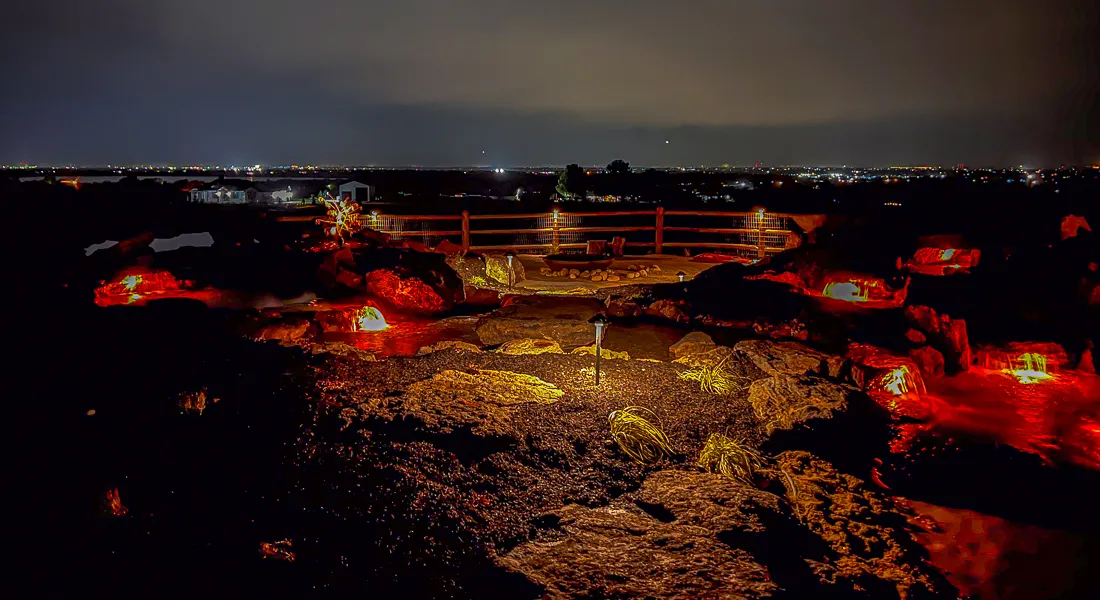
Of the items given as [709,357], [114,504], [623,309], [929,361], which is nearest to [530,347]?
[709,357]

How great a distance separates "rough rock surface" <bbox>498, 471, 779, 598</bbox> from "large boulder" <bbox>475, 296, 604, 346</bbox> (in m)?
3.49

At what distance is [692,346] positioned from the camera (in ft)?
22.7

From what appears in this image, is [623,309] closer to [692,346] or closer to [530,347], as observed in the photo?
[692,346]

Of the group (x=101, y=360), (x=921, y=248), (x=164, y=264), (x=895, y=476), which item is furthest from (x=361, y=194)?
(x=895, y=476)

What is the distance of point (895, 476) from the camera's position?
16.1 feet

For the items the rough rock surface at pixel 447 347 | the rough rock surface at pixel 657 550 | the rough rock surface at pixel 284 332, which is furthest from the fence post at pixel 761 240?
the rough rock surface at pixel 657 550

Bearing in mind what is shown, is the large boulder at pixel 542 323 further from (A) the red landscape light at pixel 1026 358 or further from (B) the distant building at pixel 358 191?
(B) the distant building at pixel 358 191

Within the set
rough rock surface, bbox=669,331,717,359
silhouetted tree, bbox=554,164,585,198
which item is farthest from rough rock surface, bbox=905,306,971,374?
silhouetted tree, bbox=554,164,585,198

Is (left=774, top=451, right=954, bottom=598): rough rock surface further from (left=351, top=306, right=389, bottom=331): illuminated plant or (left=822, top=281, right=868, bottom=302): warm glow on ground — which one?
(left=822, top=281, right=868, bottom=302): warm glow on ground

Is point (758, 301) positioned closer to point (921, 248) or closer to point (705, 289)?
point (705, 289)

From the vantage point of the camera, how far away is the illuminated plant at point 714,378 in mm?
5891

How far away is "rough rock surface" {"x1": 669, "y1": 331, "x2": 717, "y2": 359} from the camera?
685cm

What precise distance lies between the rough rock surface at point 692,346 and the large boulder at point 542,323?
1.00 meters

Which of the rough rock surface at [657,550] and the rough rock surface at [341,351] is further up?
the rough rock surface at [341,351]
